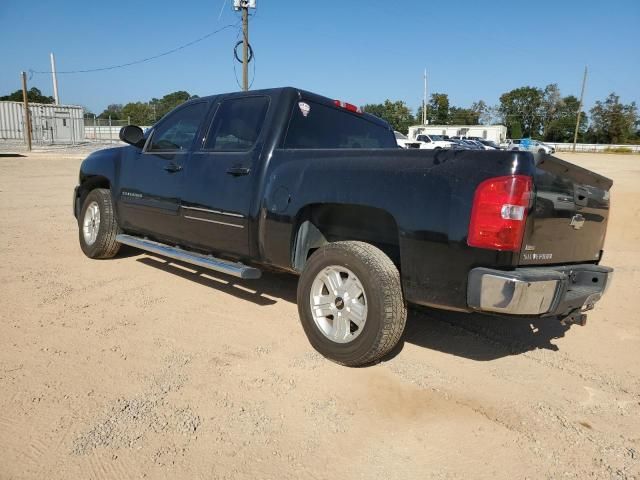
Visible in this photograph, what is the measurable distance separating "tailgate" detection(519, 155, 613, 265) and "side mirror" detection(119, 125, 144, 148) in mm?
3940

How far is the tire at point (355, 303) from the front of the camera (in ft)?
9.64

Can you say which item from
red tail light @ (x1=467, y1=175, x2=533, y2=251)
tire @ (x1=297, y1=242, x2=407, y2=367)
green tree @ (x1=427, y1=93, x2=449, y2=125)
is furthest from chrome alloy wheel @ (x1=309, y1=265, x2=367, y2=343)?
green tree @ (x1=427, y1=93, x2=449, y2=125)

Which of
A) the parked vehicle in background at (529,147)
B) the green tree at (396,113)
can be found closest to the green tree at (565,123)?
the green tree at (396,113)

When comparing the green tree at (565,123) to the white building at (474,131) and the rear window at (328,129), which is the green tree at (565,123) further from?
the rear window at (328,129)

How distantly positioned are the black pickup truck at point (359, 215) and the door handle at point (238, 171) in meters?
0.02

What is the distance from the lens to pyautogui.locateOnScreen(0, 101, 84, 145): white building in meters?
35.5

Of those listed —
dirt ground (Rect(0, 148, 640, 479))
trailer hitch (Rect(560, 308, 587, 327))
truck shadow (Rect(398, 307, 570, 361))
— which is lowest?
truck shadow (Rect(398, 307, 570, 361))

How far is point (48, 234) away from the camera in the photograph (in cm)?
694

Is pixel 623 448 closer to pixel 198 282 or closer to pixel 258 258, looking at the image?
pixel 258 258

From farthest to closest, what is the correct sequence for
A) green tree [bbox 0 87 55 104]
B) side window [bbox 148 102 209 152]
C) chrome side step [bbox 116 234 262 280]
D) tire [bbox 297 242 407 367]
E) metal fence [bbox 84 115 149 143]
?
green tree [bbox 0 87 55 104]
metal fence [bbox 84 115 149 143]
side window [bbox 148 102 209 152]
chrome side step [bbox 116 234 262 280]
tire [bbox 297 242 407 367]

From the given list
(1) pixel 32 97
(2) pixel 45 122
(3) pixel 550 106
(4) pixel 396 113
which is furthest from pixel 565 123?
(1) pixel 32 97

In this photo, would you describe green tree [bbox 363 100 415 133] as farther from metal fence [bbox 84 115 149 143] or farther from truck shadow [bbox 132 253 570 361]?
A: truck shadow [bbox 132 253 570 361]

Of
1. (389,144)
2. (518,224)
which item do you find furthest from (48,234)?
(518,224)

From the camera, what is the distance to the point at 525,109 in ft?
297
